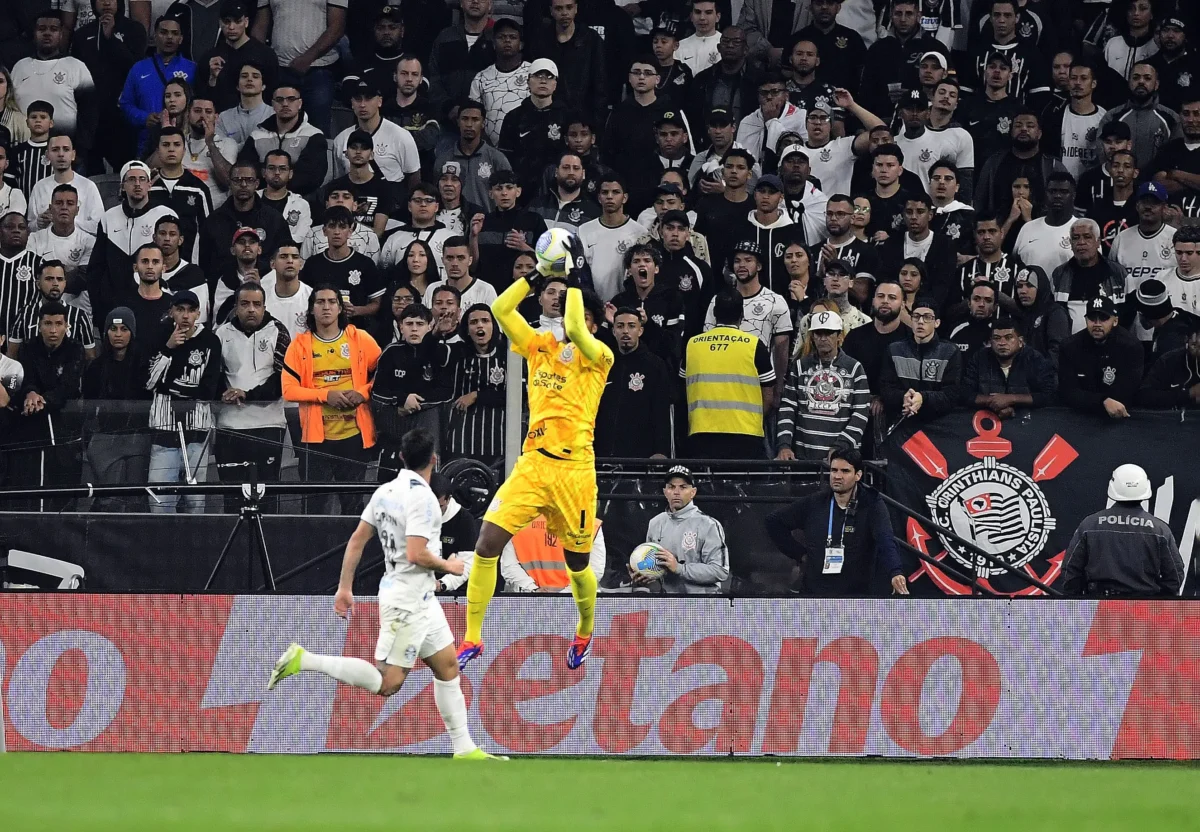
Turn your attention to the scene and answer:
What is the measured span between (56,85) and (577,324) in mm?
9785

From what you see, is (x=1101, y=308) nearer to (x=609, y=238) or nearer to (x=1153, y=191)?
(x=1153, y=191)

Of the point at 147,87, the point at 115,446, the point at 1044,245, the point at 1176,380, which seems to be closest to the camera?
the point at 115,446

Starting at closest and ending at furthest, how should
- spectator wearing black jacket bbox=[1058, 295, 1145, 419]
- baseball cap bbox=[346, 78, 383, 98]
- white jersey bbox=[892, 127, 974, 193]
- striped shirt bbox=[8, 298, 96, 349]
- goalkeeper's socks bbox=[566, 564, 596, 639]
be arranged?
goalkeeper's socks bbox=[566, 564, 596, 639] → spectator wearing black jacket bbox=[1058, 295, 1145, 419] → striped shirt bbox=[8, 298, 96, 349] → white jersey bbox=[892, 127, 974, 193] → baseball cap bbox=[346, 78, 383, 98]

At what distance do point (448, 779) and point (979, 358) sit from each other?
281 inches

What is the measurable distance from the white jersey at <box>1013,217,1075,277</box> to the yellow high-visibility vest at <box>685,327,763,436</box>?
11.0 ft

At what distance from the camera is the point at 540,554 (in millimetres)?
13836

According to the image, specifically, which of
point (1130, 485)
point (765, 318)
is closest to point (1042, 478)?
point (1130, 485)

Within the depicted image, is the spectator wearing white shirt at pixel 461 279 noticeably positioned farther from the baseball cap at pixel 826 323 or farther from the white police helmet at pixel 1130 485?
the white police helmet at pixel 1130 485

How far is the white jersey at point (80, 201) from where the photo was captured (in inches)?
686

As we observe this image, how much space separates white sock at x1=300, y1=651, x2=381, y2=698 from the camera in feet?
35.4

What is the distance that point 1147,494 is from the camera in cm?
1335

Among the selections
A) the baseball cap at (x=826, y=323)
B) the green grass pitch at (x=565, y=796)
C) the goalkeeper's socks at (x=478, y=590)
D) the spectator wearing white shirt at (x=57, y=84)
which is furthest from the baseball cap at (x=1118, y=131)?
the spectator wearing white shirt at (x=57, y=84)

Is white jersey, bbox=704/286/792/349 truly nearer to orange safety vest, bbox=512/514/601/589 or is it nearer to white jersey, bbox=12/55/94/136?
orange safety vest, bbox=512/514/601/589

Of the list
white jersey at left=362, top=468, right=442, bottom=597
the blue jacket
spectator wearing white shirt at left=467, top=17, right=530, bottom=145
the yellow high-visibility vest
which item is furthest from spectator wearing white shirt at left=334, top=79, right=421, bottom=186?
white jersey at left=362, top=468, right=442, bottom=597
